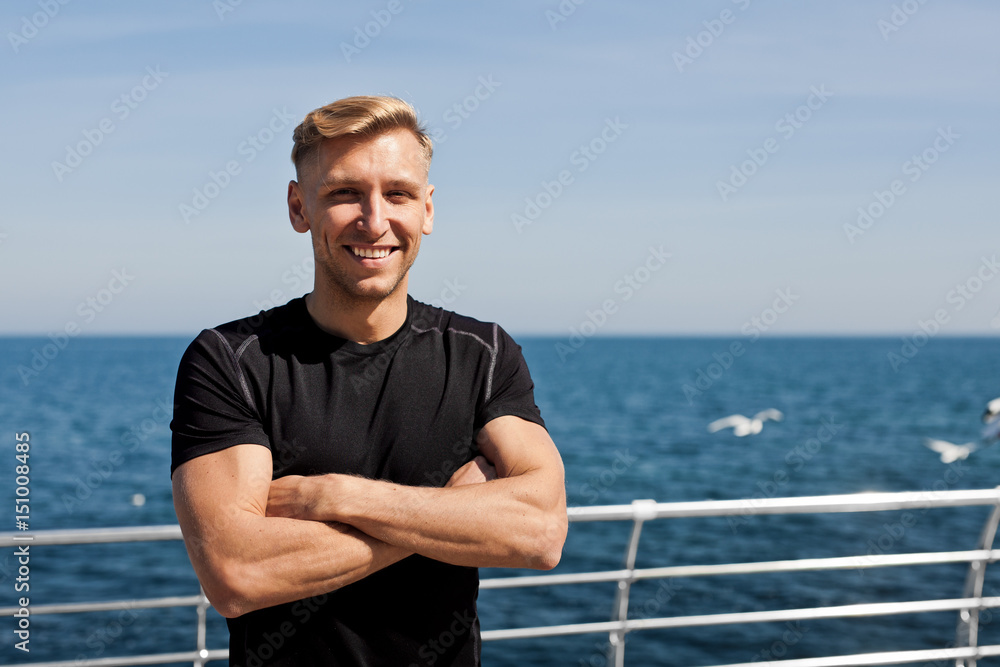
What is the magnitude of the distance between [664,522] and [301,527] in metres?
21.6

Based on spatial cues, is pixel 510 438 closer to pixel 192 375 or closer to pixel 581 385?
pixel 192 375

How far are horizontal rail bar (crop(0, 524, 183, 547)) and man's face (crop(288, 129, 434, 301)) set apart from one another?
128 centimetres

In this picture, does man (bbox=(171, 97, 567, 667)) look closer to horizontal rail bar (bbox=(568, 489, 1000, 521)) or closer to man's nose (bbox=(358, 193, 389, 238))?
man's nose (bbox=(358, 193, 389, 238))

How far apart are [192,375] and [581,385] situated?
7472cm

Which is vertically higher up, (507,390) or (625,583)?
(507,390)

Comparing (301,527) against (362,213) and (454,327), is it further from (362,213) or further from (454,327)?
(362,213)

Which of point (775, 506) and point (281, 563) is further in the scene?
point (775, 506)

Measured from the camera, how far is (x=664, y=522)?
22500 mm

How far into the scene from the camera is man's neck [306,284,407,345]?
2.07 m

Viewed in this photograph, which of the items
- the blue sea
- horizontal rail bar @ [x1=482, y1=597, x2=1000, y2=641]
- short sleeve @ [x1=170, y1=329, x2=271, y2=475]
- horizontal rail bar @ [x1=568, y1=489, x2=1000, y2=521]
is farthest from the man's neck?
the blue sea

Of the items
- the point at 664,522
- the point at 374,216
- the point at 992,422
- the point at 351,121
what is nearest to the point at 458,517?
the point at 374,216

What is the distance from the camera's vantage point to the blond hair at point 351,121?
6.50ft

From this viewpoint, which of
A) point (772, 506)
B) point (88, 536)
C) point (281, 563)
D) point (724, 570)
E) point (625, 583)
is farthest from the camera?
point (724, 570)

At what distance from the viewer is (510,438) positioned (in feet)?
7.03
